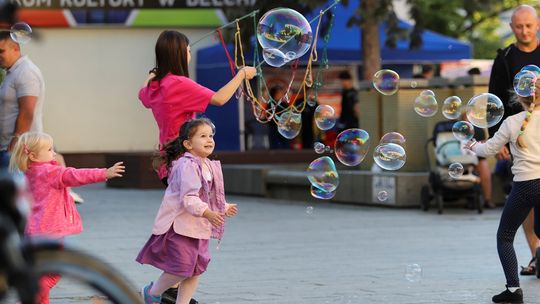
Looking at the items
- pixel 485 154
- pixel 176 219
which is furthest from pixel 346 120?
pixel 176 219

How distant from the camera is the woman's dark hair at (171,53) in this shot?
24.0 ft

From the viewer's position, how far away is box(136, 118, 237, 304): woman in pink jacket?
258 inches

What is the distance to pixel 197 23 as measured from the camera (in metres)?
24.3

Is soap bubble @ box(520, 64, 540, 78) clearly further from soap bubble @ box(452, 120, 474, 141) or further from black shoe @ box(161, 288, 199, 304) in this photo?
black shoe @ box(161, 288, 199, 304)

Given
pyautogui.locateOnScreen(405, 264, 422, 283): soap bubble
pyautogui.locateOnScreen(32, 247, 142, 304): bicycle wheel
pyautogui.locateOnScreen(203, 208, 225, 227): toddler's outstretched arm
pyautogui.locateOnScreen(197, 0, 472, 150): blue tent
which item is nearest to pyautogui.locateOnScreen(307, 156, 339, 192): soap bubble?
pyautogui.locateOnScreen(405, 264, 422, 283): soap bubble

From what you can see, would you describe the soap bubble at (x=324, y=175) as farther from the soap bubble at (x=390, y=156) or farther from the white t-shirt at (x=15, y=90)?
the white t-shirt at (x=15, y=90)

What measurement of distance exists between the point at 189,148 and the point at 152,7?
1777cm

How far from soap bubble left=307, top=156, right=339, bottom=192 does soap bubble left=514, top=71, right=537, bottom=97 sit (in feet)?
4.95

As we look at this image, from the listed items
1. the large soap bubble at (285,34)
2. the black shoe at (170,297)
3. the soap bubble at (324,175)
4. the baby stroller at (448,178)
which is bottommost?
the baby stroller at (448,178)

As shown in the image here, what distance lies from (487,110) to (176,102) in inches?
88.2

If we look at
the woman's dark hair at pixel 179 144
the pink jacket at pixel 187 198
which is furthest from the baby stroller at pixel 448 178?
the pink jacket at pixel 187 198

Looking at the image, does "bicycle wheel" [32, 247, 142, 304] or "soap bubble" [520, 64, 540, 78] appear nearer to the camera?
"bicycle wheel" [32, 247, 142, 304]

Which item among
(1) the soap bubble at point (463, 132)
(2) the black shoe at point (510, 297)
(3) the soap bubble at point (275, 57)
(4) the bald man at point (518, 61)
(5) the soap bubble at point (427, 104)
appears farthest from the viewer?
(5) the soap bubble at point (427, 104)

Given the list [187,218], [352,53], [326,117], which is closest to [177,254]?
[187,218]
